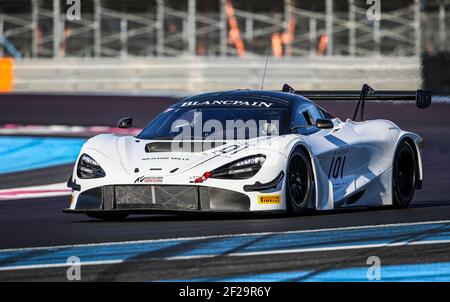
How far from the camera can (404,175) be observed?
12508mm

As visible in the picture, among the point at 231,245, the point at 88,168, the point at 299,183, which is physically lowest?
the point at 231,245

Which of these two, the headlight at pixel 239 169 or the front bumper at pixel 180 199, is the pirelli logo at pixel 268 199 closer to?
the front bumper at pixel 180 199

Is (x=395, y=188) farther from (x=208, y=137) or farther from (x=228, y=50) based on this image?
(x=228, y=50)

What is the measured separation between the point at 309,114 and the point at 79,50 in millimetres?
28749

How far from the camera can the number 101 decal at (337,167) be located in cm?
1134

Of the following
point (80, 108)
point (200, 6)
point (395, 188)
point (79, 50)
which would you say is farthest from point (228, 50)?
point (395, 188)

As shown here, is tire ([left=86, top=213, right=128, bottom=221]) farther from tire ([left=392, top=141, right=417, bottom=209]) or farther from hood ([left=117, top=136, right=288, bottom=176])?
tire ([left=392, top=141, right=417, bottom=209])

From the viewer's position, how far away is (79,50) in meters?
40.0

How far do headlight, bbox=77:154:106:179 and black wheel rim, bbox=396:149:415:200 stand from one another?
3182mm

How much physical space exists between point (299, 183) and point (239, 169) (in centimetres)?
68

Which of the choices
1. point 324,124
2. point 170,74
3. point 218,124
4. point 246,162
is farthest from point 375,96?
point 170,74

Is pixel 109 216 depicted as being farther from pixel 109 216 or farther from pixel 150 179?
pixel 150 179

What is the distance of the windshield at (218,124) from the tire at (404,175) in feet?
4.95

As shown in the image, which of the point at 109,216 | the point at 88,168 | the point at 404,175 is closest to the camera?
the point at 88,168
